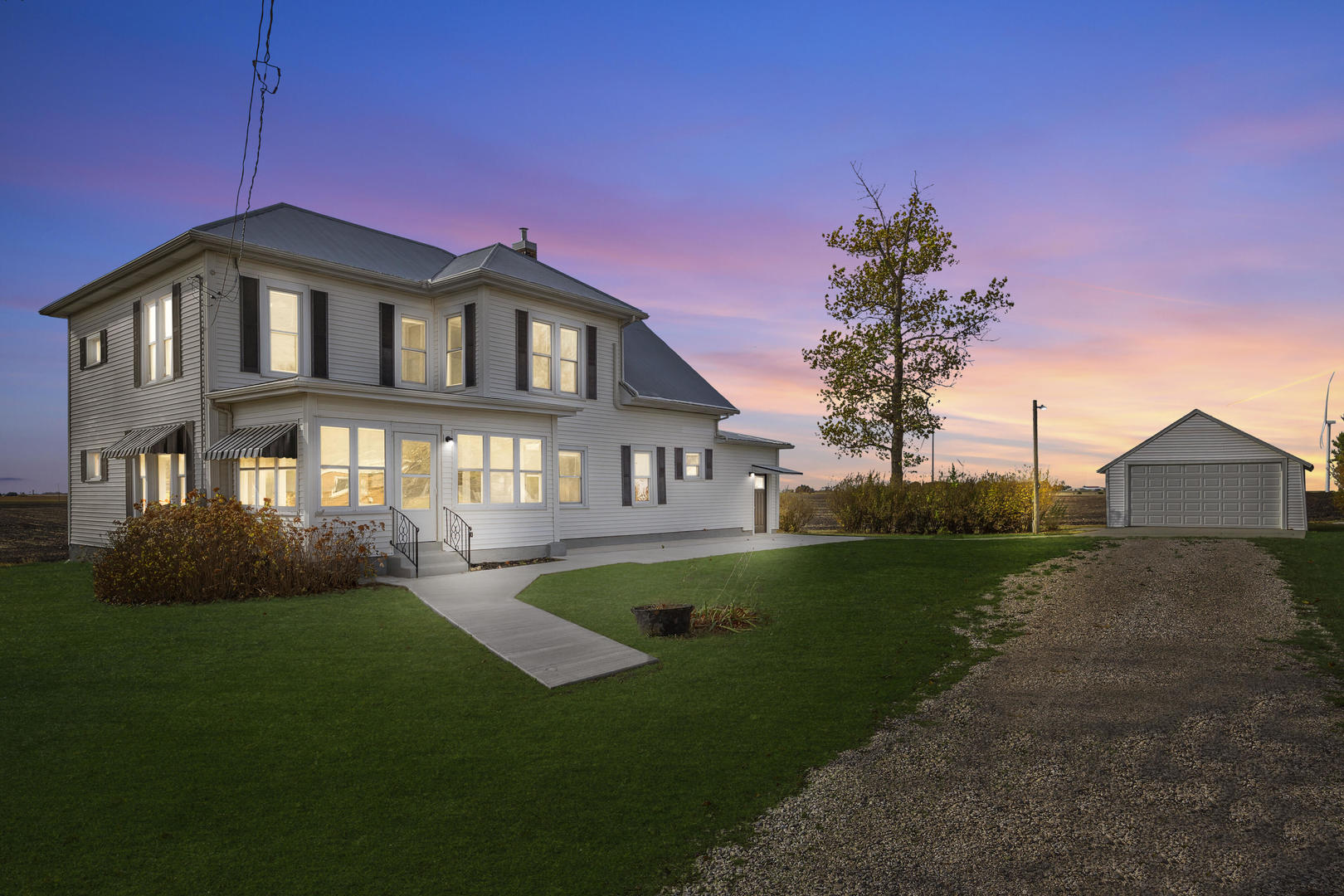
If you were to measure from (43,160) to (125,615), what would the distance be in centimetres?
664

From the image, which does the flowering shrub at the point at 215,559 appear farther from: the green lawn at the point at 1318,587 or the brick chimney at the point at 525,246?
the green lawn at the point at 1318,587

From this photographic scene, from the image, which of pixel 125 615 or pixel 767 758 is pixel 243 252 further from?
pixel 767 758

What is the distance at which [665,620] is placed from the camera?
922cm

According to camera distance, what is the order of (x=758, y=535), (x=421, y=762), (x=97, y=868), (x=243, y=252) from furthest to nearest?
(x=758, y=535) < (x=243, y=252) < (x=421, y=762) < (x=97, y=868)

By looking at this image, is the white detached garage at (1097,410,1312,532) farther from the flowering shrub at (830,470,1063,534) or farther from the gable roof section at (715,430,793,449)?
the gable roof section at (715,430,793,449)

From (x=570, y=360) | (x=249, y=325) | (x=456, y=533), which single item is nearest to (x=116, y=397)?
(x=249, y=325)


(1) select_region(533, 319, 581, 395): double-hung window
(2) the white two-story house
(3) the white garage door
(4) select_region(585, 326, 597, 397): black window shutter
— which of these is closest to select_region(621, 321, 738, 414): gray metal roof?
(2) the white two-story house

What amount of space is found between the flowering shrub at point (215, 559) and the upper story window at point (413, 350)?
5.99m

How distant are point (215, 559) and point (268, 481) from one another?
3.25 meters

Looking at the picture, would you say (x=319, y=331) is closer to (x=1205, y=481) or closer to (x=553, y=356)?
(x=553, y=356)

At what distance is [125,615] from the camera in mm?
10102

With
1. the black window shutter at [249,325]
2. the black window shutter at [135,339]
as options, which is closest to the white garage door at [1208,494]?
the black window shutter at [249,325]

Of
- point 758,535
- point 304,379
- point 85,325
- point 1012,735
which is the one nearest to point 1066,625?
point 1012,735

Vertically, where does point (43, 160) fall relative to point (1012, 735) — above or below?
above
